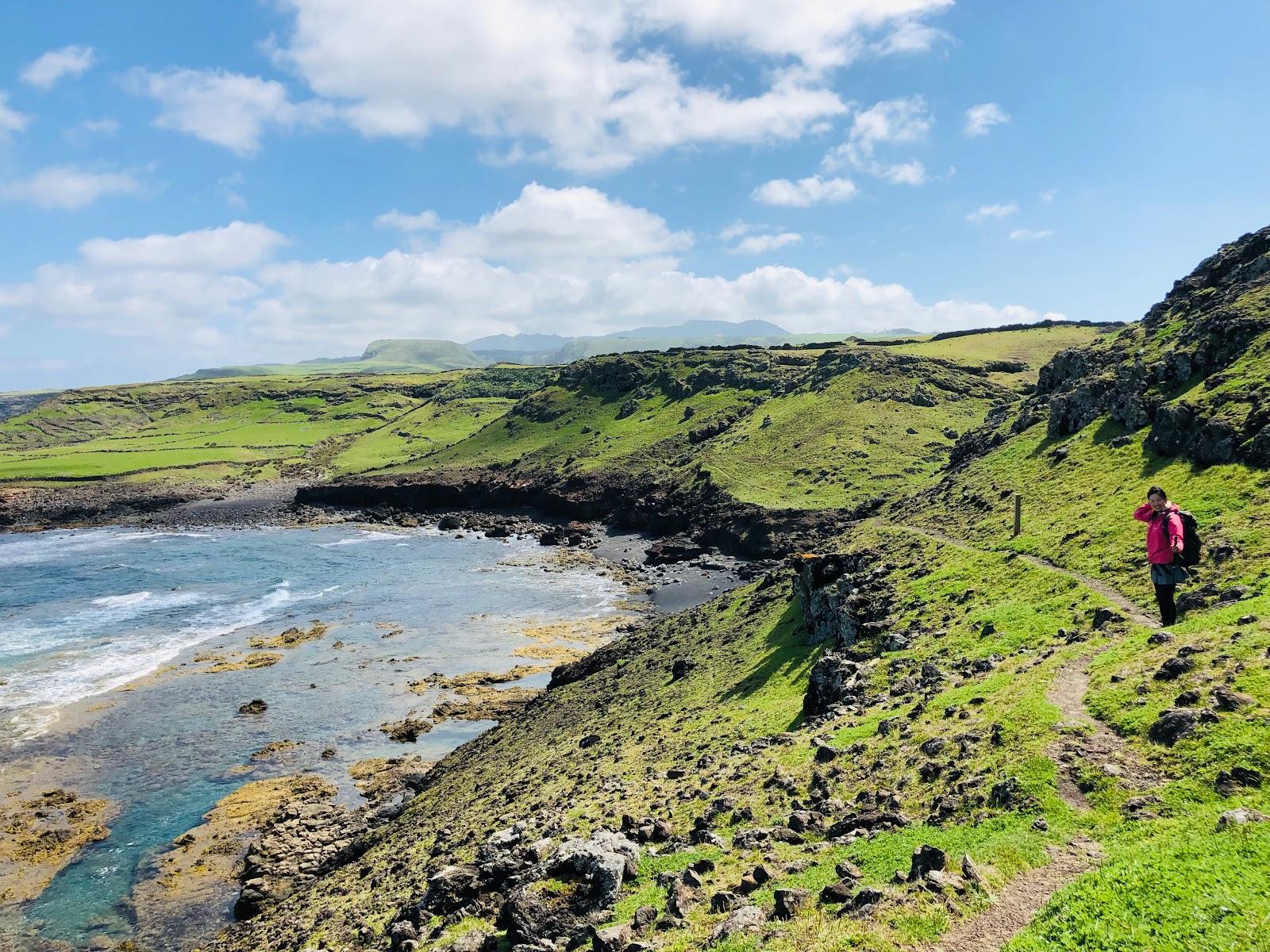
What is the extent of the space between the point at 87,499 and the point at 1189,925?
187317mm

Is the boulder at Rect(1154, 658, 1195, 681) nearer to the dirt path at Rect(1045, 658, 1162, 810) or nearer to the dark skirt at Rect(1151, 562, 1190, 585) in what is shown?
the dirt path at Rect(1045, 658, 1162, 810)

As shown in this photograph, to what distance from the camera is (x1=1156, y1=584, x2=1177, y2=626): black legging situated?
20.5 metres

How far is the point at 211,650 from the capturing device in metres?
65.8

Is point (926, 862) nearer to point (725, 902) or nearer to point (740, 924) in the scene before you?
point (740, 924)

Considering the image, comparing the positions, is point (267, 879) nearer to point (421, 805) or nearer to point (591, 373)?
point (421, 805)

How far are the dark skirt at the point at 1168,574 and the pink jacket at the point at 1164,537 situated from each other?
155mm

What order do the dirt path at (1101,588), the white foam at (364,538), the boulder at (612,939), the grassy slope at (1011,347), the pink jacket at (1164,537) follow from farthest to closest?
the grassy slope at (1011,347) → the white foam at (364,538) → the dirt path at (1101,588) → the pink jacket at (1164,537) → the boulder at (612,939)

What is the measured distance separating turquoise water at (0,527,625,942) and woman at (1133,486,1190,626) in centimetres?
3970

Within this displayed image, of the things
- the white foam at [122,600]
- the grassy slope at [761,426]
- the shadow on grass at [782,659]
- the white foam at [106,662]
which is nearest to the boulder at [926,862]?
the shadow on grass at [782,659]

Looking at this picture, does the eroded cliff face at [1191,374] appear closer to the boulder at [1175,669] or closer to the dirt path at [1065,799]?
the boulder at [1175,669]

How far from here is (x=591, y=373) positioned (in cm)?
18562

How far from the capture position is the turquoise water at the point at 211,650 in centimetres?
4066

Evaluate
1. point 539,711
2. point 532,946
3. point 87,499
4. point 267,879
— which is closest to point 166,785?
point 267,879

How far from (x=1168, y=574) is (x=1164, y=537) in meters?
1.15
